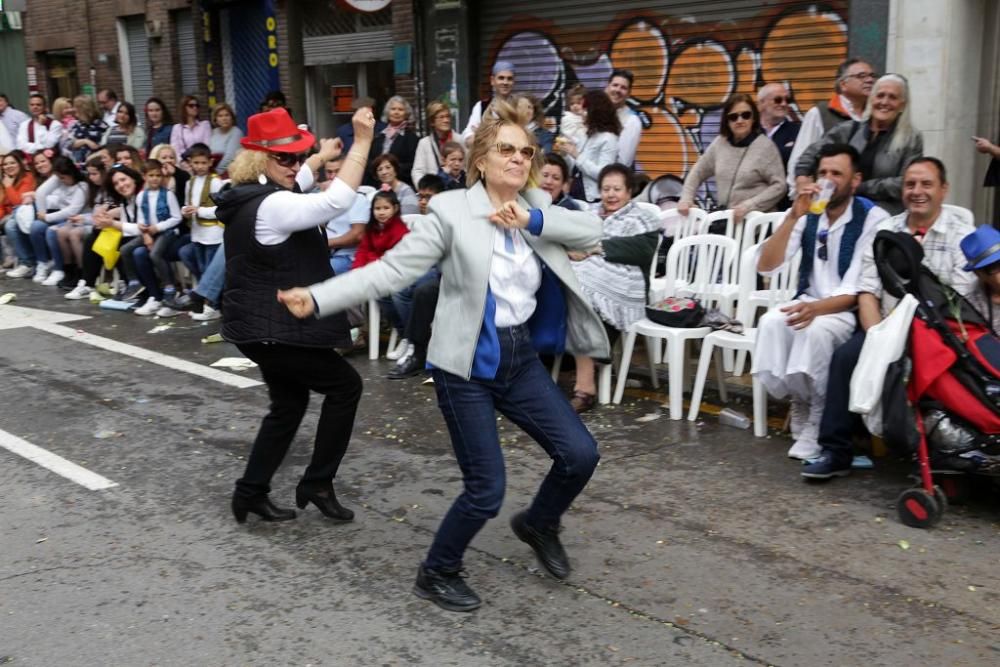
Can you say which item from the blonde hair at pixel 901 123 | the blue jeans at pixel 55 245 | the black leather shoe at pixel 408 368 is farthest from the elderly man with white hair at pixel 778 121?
the blue jeans at pixel 55 245

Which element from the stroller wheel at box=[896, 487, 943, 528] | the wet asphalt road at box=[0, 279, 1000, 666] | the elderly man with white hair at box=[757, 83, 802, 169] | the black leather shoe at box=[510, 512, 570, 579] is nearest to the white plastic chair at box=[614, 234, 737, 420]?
the wet asphalt road at box=[0, 279, 1000, 666]

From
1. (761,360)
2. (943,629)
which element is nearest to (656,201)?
(761,360)

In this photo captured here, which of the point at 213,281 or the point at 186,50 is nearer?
the point at 213,281

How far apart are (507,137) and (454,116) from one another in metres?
9.84

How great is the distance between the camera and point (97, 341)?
394 inches

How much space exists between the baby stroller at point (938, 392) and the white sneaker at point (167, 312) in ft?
25.4

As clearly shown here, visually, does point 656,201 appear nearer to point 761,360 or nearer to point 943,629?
point 761,360

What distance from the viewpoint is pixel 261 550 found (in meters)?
5.01

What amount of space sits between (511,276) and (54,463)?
135 inches

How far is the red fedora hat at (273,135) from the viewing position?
503 centimetres

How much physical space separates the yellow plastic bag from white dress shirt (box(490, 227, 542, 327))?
8.61 meters

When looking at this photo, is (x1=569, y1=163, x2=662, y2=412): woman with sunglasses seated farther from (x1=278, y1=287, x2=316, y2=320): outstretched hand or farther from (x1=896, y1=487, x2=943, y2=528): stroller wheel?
(x1=278, y1=287, x2=316, y2=320): outstretched hand

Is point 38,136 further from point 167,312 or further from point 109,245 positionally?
point 167,312

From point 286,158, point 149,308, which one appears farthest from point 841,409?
point 149,308
